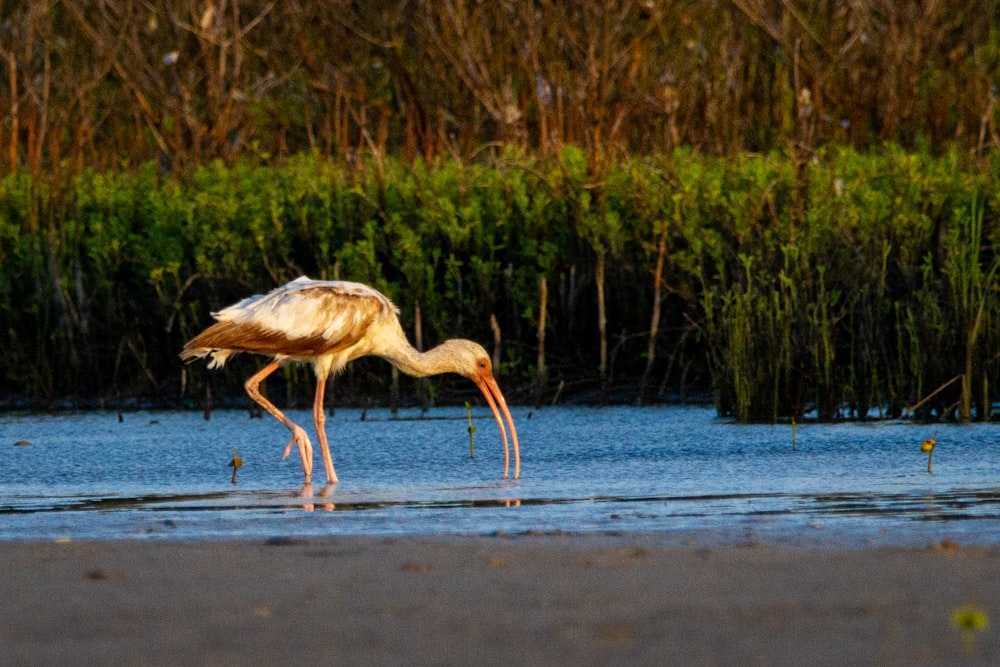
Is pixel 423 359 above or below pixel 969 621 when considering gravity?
above

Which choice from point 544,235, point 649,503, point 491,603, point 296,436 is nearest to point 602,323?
point 544,235

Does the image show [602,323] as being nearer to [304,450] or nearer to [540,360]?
[540,360]

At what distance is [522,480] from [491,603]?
3.61 meters

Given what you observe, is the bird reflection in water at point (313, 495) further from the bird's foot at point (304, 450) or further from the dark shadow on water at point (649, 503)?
the bird's foot at point (304, 450)

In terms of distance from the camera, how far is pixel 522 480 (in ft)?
25.0

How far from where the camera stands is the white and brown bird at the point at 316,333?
Result: 31.5ft

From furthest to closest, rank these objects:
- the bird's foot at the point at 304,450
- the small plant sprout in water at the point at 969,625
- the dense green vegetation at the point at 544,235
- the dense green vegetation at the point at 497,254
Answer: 1. the dense green vegetation at the point at 497,254
2. the dense green vegetation at the point at 544,235
3. the bird's foot at the point at 304,450
4. the small plant sprout in water at the point at 969,625

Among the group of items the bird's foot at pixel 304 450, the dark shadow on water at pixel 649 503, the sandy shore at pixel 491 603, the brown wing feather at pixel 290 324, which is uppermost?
the brown wing feather at pixel 290 324

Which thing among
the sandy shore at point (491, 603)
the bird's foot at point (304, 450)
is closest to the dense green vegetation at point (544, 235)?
the bird's foot at point (304, 450)

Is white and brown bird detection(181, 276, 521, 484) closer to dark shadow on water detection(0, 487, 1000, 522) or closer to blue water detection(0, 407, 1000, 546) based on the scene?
blue water detection(0, 407, 1000, 546)

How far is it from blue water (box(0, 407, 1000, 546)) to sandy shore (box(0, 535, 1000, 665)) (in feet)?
1.43

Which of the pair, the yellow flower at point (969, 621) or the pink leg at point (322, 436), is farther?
the pink leg at point (322, 436)

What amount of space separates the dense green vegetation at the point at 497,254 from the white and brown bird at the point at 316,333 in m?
1.51

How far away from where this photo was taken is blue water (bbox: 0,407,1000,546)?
18.6 ft
